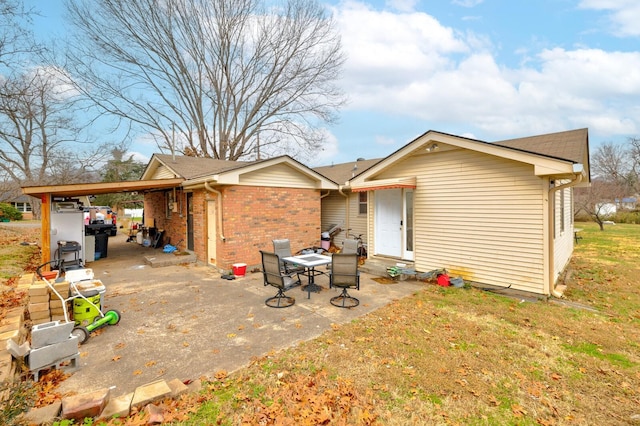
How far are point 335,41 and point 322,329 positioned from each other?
2154 cm

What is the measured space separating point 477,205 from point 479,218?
1.08ft

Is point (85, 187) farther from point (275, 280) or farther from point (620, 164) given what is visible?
point (620, 164)

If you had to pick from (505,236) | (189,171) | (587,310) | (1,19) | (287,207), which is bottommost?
(587,310)

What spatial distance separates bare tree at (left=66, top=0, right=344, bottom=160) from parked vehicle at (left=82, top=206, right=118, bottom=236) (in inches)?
249

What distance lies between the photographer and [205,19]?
2014 cm

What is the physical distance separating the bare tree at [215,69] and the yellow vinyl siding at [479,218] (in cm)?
1599

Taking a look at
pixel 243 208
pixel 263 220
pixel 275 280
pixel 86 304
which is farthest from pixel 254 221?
pixel 86 304

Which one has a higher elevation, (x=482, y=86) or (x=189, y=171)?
(x=482, y=86)

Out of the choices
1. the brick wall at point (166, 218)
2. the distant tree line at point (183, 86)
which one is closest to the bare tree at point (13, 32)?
the brick wall at point (166, 218)

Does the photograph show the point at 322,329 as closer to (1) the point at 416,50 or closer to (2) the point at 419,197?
(2) the point at 419,197

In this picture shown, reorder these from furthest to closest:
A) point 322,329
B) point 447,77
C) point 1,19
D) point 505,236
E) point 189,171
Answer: point 447,77 → point 189,171 → point 1,19 → point 505,236 → point 322,329

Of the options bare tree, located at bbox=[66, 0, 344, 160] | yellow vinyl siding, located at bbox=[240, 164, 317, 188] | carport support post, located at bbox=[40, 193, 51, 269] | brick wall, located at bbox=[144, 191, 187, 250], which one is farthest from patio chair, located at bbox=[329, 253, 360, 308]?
bare tree, located at bbox=[66, 0, 344, 160]

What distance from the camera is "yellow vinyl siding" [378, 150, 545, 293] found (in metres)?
6.45

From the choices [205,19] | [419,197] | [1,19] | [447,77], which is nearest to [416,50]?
[447,77]
